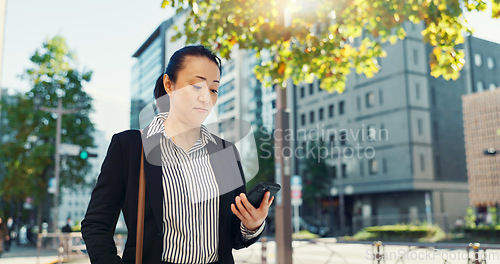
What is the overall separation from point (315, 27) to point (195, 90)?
292 inches

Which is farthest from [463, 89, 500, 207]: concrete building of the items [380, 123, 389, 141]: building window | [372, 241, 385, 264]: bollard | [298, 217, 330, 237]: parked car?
[372, 241, 385, 264]: bollard

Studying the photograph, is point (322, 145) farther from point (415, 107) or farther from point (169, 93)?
point (169, 93)

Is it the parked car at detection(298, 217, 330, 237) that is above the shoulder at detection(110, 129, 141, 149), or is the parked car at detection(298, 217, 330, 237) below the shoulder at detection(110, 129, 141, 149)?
below

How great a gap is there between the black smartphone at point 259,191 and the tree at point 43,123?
92.6ft

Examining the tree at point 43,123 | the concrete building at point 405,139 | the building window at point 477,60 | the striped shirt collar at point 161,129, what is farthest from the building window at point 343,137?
the striped shirt collar at point 161,129

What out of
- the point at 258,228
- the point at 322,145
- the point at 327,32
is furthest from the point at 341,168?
the point at 258,228

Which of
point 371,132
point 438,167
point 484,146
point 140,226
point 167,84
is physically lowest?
point 140,226

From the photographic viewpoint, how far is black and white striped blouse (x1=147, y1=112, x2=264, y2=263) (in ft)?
6.92

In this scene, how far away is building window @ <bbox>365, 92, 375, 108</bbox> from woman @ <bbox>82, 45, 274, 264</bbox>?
152 ft

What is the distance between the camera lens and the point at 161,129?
2297mm

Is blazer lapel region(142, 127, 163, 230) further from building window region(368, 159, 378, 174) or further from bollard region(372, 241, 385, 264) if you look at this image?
building window region(368, 159, 378, 174)

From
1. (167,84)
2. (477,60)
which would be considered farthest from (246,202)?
(477,60)

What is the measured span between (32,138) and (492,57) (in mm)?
40545

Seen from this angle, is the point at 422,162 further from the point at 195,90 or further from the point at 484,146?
the point at 195,90
